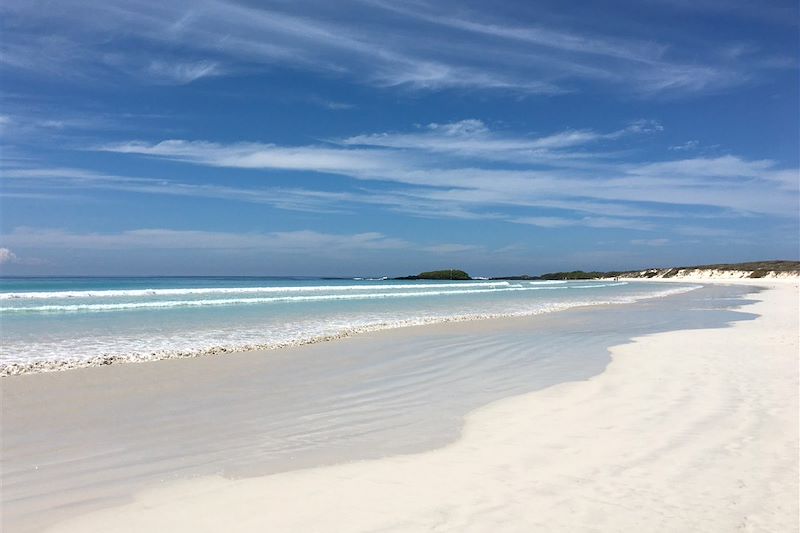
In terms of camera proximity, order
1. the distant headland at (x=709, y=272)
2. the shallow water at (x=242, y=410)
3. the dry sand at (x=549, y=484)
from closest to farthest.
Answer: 1. the dry sand at (x=549, y=484)
2. the shallow water at (x=242, y=410)
3. the distant headland at (x=709, y=272)

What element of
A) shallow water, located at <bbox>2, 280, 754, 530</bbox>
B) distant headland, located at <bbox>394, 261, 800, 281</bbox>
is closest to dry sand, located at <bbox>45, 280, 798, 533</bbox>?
shallow water, located at <bbox>2, 280, 754, 530</bbox>

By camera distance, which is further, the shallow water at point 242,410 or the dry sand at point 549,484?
the shallow water at point 242,410

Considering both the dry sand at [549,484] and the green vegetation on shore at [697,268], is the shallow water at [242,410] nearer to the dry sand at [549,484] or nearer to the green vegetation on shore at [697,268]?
the dry sand at [549,484]

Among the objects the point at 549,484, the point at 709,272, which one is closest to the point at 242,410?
the point at 549,484

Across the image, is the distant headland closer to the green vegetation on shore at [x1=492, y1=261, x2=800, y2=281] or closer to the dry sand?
the green vegetation on shore at [x1=492, y1=261, x2=800, y2=281]

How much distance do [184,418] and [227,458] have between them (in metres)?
1.78

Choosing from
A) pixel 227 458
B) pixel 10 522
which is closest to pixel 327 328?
pixel 227 458

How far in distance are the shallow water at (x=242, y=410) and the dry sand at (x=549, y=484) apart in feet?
1.38

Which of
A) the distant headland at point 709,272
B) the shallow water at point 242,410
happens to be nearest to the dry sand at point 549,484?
the shallow water at point 242,410

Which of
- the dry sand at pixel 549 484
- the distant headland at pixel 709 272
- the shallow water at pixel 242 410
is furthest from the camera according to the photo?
the distant headland at pixel 709 272

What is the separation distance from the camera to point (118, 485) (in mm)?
4430

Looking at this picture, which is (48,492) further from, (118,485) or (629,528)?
(629,528)

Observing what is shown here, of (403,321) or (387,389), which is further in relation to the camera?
(403,321)

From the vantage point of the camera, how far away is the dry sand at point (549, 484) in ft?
12.2
